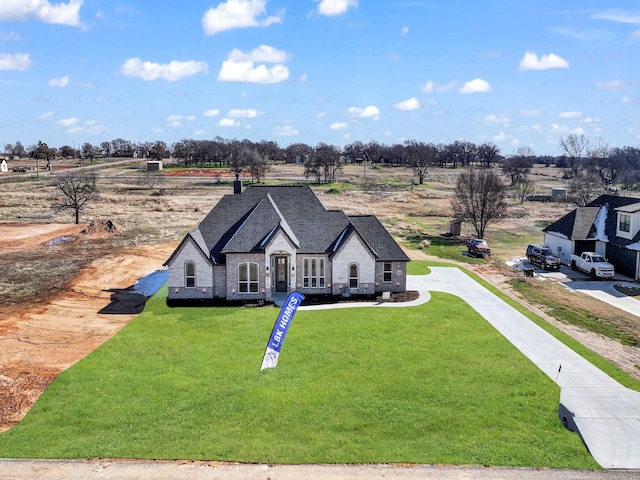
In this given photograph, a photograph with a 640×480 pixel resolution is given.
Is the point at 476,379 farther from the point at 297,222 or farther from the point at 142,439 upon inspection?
the point at 297,222

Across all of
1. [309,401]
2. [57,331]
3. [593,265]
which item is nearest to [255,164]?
[593,265]

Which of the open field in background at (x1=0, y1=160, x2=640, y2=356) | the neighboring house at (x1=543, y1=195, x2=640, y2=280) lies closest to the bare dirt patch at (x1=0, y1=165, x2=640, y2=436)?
the open field in background at (x1=0, y1=160, x2=640, y2=356)

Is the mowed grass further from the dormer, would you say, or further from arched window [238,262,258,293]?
the dormer

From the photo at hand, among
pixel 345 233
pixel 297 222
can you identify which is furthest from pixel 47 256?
pixel 345 233

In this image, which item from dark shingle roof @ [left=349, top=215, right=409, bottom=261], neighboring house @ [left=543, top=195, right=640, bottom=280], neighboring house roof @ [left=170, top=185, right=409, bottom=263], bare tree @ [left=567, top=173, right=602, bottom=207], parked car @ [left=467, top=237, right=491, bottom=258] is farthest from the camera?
bare tree @ [left=567, top=173, right=602, bottom=207]

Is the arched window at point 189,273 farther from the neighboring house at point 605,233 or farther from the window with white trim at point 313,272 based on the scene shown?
the neighboring house at point 605,233
